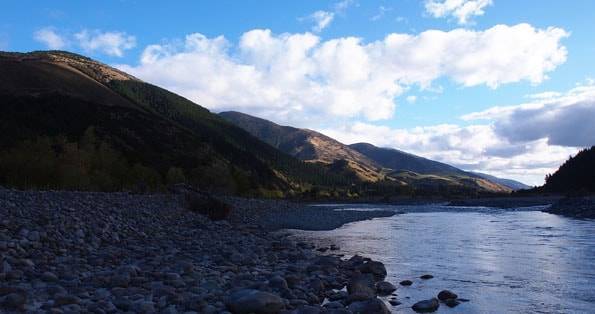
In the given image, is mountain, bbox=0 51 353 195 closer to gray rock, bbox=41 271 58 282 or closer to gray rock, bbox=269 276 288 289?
gray rock, bbox=41 271 58 282

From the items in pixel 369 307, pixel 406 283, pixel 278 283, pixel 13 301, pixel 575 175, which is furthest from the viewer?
pixel 575 175

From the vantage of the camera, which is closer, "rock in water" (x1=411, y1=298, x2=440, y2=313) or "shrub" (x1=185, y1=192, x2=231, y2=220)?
"rock in water" (x1=411, y1=298, x2=440, y2=313)

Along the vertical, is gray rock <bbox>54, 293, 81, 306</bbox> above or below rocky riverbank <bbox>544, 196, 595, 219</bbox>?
below

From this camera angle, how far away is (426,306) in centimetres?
1395

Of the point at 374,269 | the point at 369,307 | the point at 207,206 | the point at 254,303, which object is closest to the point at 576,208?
the point at 207,206

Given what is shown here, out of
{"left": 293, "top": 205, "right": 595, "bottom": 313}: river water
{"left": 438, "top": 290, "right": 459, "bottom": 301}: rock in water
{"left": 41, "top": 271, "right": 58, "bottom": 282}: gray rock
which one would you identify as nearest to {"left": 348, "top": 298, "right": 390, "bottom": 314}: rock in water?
{"left": 293, "top": 205, "right": 595, "bottom": 313}: river water

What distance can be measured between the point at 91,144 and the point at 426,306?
62.2 m

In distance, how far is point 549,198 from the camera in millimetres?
128250

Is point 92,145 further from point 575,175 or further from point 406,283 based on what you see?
point 575,175

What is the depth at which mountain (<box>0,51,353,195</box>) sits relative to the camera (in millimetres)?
51312

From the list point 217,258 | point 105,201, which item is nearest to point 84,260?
point 217,258

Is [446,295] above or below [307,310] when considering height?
below

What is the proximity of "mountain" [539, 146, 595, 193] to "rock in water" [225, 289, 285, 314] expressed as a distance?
140m

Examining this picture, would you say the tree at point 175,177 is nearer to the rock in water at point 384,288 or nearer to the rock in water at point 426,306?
the rock in water at point 384,288
